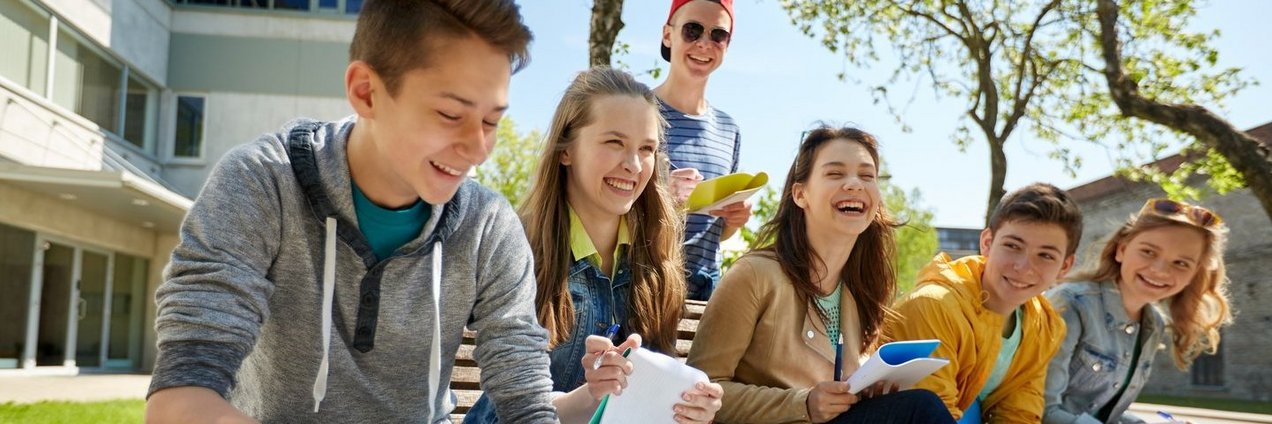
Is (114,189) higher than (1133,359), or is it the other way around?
(114,189)

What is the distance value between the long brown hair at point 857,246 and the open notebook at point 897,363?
677 mm

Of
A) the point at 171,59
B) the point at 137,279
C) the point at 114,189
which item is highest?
the point at 171,59

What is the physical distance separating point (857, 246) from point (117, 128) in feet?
67.8

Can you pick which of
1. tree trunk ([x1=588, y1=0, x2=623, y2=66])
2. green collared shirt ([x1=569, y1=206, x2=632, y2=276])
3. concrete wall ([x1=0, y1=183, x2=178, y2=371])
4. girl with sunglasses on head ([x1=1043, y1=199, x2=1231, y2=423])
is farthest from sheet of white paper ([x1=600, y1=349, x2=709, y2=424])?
concrete wall ([x1=0, y1=183, x2=178, y2=371])

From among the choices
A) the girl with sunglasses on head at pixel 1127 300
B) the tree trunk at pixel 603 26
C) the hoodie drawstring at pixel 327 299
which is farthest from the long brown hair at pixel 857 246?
the tree trunk at pixel 603 26

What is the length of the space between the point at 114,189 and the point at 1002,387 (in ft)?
50.2

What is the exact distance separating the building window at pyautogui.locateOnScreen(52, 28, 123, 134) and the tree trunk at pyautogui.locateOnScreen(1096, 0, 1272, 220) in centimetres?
1652

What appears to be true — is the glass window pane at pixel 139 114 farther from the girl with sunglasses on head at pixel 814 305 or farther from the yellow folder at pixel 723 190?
the girl with sunglasses on head at pixel 814 305

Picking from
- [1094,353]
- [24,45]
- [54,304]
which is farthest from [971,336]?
[54,304]

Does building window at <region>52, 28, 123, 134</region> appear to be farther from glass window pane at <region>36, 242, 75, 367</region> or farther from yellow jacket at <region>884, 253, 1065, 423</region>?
yellow jacket at <region>884, 253, 1065, 423</region>

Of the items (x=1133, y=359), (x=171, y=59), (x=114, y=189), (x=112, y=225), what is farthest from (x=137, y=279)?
(x=1133, y=359)

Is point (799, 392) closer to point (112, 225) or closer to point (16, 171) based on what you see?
point (16, 171)

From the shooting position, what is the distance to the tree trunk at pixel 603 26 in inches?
265

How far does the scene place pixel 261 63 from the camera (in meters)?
24.0
